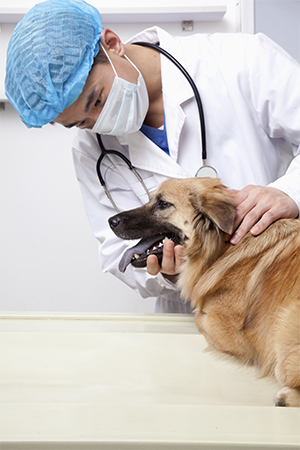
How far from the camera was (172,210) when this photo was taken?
3.95ft

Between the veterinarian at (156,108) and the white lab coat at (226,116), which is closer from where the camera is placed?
the veterinarian at (156,108)

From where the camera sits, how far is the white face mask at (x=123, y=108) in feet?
4.03

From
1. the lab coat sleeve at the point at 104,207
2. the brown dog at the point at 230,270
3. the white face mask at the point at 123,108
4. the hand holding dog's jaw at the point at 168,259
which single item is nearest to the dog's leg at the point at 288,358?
the brown dog at the point at 230,270

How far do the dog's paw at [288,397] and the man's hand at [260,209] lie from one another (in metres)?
0.42

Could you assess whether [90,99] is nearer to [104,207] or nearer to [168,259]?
[104,207]

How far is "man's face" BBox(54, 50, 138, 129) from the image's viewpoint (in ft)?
3.91

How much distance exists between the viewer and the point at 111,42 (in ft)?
4.17

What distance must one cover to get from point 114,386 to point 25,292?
1833 mm

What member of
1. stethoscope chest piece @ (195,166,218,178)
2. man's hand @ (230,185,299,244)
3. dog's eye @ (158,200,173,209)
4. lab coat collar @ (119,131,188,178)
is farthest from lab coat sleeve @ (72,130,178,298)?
man's hand @ (230,185,299,244)

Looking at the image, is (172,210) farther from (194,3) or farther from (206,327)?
(194,3)

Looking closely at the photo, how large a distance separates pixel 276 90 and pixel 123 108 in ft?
1.72

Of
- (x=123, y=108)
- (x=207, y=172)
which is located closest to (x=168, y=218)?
(x=207, y=172)

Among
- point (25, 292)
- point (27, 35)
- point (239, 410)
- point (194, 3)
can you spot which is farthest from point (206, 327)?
point (194, 3)

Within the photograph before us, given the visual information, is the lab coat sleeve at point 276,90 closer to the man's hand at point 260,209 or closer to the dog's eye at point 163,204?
the man's hand at point 260,209
